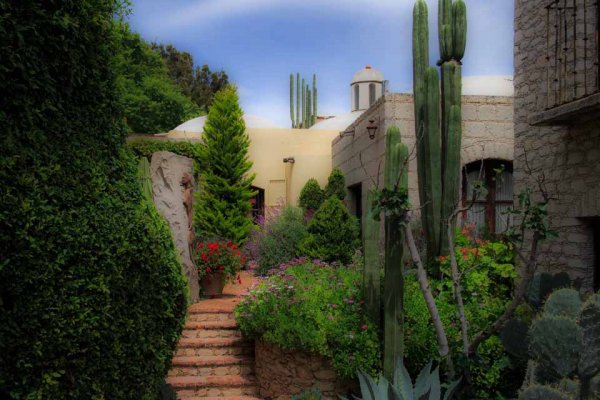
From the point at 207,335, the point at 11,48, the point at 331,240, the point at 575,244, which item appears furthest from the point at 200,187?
the point at 11,48

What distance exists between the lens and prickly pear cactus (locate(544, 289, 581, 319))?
350cm

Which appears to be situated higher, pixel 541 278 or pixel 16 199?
pixel 16 199

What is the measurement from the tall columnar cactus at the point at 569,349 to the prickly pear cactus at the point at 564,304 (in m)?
0.34

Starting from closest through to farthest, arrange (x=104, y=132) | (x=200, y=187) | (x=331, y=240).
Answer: (x=104, y=132)
(x=331, y=240)
(x=200, y=187)

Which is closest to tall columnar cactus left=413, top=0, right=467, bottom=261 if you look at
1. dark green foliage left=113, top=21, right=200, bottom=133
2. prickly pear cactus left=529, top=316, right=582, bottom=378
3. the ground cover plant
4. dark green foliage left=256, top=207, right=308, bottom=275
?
prickly pear cactus left=529, top=316, right=582, bottom=378

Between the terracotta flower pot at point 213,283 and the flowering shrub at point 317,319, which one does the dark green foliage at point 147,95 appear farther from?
the flowering shrub at point 317,319

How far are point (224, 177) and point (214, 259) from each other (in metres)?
5.04

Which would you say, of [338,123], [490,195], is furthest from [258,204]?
[490,195]

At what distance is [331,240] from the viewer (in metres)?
10.1

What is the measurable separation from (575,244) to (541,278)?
1.12 meters

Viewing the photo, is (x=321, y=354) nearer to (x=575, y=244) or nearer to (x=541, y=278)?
(x=541, y=278)

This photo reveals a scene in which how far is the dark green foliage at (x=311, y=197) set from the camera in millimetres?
14734

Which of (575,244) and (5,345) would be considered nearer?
(5,345)

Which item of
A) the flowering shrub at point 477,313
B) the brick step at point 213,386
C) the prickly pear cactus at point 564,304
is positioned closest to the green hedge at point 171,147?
the brick step at point 213,386
